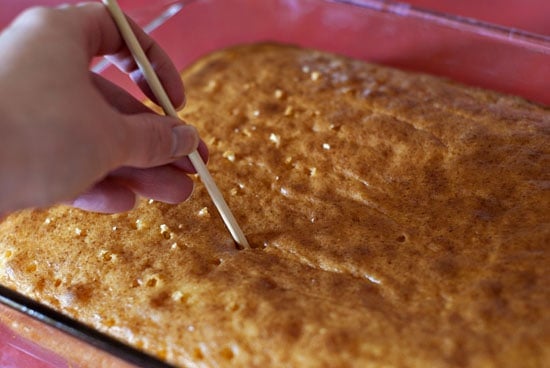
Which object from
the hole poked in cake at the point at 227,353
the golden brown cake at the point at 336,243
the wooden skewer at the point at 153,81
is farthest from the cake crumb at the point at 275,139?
the hole poked in cake at the point at 227,353

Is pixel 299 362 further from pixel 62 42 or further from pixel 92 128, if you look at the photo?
pixel 62 42

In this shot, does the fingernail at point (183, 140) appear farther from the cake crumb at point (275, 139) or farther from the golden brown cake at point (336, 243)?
the cake crumb at point (275, 139)

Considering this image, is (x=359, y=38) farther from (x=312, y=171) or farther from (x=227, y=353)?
(x=227, y=353)

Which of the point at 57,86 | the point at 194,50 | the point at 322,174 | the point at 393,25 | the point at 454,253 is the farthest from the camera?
the point at 194,50

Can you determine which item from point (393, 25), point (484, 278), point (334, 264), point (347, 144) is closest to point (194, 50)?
point (393, 25)

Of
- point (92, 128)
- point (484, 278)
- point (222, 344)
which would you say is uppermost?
point (92, 128)

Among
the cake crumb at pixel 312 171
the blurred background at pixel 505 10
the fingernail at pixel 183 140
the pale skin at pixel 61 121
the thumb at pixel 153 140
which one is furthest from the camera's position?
the blurred background at pixel 505 10

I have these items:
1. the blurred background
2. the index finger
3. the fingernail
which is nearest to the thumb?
the fingernail
